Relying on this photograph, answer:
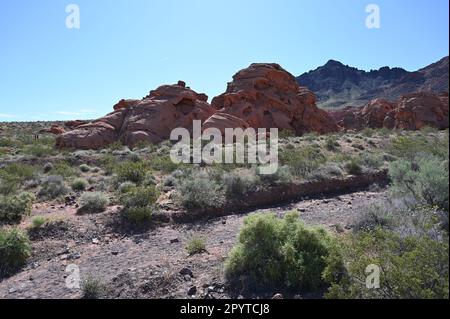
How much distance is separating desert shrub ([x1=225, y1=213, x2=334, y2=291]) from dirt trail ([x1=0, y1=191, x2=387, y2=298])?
1.33ft

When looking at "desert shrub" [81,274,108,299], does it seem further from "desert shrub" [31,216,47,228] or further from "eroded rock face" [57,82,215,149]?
"eroded rock face" [57,82,215,149]

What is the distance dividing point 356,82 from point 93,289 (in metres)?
122

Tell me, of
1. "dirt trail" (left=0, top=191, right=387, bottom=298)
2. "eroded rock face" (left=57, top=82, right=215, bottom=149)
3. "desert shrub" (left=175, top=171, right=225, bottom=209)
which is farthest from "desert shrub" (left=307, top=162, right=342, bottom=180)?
"eroded rock face" (left=57, top=82, right=215, bottom=149)

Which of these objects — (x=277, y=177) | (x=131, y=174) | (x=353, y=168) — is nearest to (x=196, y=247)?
(x=277, y=177)

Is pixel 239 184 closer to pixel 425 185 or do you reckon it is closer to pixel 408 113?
pixel 425 185

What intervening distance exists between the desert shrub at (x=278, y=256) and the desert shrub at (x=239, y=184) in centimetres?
550

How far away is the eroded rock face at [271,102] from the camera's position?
30234 mm

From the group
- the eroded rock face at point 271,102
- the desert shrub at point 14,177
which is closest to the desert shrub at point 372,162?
the desert shrub at point 14,177

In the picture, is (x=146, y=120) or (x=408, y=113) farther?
(x=408, y=113)

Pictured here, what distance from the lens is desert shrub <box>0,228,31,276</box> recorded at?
277 inches

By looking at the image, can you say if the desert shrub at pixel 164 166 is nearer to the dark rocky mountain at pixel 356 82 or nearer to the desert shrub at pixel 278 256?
the desert shrub at pixel 278 256

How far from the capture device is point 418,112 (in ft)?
113

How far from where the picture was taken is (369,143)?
75.5 feet
